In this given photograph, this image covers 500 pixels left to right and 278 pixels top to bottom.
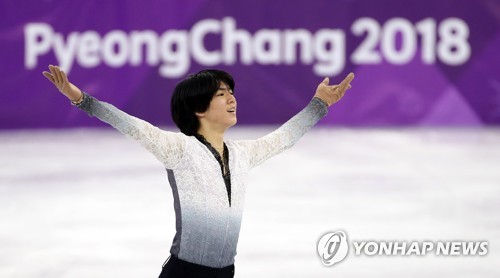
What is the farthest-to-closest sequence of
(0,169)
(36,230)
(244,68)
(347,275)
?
(244,68)
(0,169)
(36,230)
(347,275)

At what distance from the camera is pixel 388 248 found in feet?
13.3

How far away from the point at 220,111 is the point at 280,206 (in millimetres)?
2787

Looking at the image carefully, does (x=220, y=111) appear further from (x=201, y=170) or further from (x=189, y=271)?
(x=189, y=271)

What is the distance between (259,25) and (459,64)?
2.00 meters

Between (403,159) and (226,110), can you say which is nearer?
(226,110)

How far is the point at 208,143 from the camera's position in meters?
2.43

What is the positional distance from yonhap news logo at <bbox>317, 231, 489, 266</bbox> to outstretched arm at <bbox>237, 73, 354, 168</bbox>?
118 cm

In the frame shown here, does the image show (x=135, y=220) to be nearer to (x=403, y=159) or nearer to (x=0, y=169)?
(x=0, y=169)

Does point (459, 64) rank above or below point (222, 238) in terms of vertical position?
above

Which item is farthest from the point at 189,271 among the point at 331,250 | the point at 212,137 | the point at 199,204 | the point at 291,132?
the point at 331,250

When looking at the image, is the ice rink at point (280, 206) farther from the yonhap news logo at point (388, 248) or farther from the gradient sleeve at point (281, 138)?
the gradient sleeve at point (281, 138)

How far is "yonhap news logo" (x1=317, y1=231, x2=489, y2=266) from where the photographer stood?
3.79 metres

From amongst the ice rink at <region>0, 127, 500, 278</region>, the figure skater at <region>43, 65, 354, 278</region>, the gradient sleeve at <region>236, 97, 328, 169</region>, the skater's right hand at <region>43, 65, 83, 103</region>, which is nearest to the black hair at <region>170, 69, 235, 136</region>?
the figure skater at <region>43, 65, 354, 278</region>

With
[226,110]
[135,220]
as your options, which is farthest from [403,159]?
[226,110]
